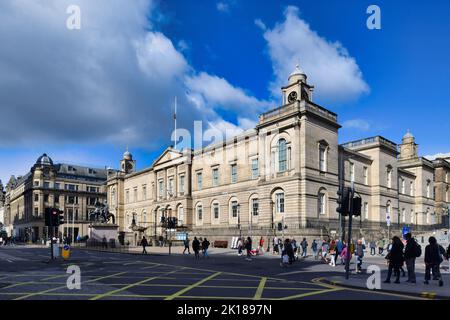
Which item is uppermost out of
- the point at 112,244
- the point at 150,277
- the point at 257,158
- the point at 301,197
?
the point at 257,158

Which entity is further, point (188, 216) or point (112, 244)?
point (188, 216)

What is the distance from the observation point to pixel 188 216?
6203 centimetres

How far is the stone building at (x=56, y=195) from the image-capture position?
103 meters

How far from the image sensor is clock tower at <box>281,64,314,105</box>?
4597 centimetres

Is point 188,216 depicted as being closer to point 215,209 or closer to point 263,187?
point 215,209

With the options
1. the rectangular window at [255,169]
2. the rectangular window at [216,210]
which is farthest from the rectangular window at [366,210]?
the rectangular window at [216,210]

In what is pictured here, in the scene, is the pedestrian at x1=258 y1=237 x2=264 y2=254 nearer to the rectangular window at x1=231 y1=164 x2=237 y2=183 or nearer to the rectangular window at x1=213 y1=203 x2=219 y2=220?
the rectangular window at x1=231 y1=164 x2=237 y2=183

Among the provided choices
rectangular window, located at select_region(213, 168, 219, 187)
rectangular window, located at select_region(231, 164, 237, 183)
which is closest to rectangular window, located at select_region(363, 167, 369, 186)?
rectangular window, located at select_region(231, 164, 237, 183)

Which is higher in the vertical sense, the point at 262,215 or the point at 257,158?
the point at 257,158

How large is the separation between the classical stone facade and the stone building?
35050mm

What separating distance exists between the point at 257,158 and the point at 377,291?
126 feet
